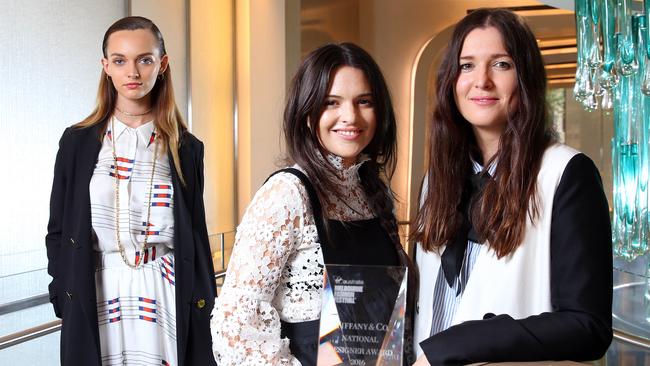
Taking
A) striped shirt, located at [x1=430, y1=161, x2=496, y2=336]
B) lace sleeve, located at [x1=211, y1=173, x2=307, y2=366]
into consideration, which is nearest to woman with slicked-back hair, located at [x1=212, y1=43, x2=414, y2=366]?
lace sleeve, located at [x1=211, y1=173, x2=307, y2=366]

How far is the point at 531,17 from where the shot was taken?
11.2 m

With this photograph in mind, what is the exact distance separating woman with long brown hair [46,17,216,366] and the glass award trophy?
1.79 meters

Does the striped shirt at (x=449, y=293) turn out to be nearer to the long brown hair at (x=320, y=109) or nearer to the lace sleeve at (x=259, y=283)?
the long brown hair at (x=320, y=109)

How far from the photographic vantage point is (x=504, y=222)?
5.22 ft

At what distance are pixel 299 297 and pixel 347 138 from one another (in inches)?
15.0

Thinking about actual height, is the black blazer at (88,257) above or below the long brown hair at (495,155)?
below

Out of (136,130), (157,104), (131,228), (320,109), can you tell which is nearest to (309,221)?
(320,109)

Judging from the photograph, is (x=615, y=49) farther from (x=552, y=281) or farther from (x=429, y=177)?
(x=552, y=281)

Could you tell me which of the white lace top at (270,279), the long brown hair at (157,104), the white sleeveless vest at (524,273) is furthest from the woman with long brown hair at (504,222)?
the long brown hair at (157,104)

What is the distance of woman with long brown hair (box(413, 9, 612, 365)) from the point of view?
1.42 meters

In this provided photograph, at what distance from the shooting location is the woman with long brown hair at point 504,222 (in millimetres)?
1417

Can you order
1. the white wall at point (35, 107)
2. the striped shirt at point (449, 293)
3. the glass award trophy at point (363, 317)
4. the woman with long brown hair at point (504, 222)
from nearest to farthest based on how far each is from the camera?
A: the glass award trophy at point (363, 317)
the woman with long brown hair at point (504, 222)
the striped shirt at point (449, 293)
the white wall at point (35, 107)

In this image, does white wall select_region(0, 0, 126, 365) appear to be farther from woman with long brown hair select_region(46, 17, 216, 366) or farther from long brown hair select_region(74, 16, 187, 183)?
long brown hair select_region(74, 16, 187, 183)

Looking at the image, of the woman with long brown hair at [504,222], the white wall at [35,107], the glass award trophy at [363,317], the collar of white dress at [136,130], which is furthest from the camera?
the white wall at [35,107]
